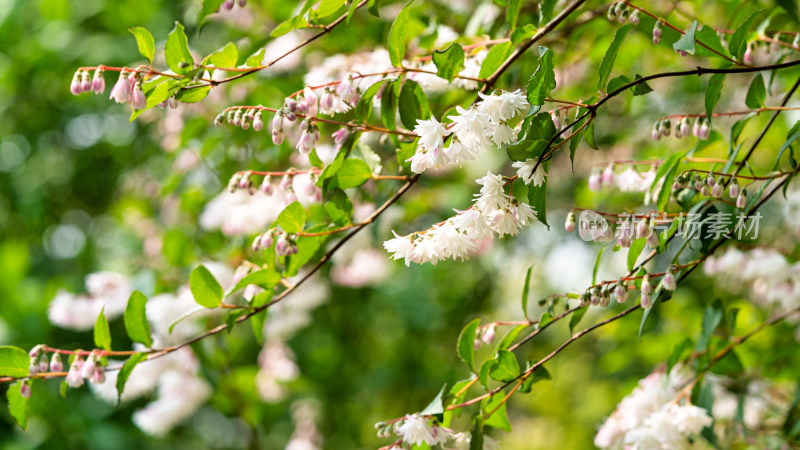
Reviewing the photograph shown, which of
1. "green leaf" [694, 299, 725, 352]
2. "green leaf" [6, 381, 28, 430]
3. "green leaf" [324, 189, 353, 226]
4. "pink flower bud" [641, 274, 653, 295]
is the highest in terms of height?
"pink flower bud" [641, 274, 653, 295]

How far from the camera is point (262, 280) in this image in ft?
4.71

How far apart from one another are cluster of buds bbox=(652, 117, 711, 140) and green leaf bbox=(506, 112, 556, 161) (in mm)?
430

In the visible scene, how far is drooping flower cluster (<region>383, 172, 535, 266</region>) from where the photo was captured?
3.58ft

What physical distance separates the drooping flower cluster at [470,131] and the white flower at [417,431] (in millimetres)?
427

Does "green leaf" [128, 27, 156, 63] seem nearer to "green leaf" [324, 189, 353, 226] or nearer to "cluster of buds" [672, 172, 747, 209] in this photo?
"green leaf" [324, 189, 353, 226]

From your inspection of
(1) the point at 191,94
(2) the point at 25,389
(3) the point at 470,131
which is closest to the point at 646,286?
→ (3) the point at 470,131

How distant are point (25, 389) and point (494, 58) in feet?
3.47

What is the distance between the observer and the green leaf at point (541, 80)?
1.04 m

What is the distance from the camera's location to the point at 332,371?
4148 mm

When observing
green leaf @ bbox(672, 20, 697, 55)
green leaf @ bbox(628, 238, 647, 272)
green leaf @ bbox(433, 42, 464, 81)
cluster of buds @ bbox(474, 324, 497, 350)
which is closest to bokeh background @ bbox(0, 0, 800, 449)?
cluster of buds @ bbox(474, 324, 497, 350)

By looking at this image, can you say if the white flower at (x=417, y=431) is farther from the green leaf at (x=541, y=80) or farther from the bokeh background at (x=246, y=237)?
the bokeh background at (x=246, y=237)

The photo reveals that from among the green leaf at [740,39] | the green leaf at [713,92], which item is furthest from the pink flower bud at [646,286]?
the green leaf at [740,39]

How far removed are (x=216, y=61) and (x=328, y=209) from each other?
1.14 ft

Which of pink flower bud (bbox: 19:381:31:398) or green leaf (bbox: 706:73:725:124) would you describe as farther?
pink flower bud (bbox: 19:381:31:398)
